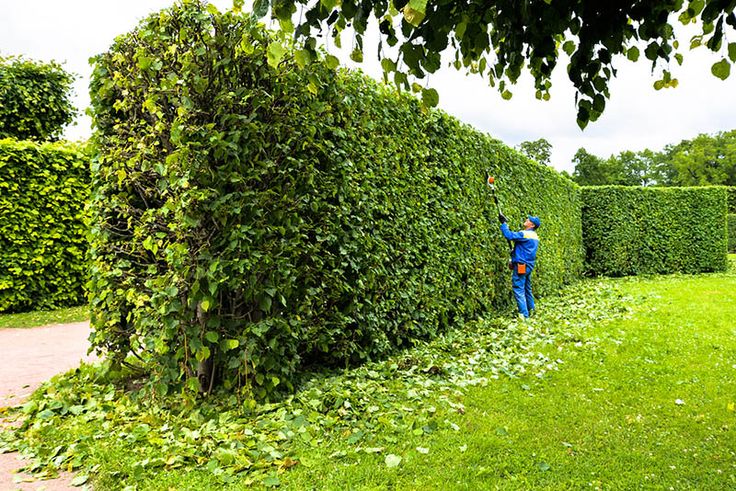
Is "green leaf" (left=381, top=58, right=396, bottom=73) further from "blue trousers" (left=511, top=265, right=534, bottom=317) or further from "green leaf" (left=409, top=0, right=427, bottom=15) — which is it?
"blue trousers" (left=511, top=265, right=534, bottom=317)

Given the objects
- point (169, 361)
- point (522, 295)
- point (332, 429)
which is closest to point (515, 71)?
point (332, 429)

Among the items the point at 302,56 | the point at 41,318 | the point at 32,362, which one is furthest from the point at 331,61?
the point at 41,318

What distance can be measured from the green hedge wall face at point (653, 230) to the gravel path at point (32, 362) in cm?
1541

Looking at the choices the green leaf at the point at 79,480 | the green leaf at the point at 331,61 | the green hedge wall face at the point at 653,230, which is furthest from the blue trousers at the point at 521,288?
the green hedge wall face at the point at 653,230

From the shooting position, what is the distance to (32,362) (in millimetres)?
6215

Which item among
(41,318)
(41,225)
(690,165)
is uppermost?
(690,165)

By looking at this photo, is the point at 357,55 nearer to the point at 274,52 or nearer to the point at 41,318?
the point at 274,52

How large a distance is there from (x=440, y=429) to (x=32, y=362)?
18.1 ft

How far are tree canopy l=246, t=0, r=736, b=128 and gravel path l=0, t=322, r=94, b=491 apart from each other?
3.26 meters

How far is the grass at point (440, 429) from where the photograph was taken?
307cm

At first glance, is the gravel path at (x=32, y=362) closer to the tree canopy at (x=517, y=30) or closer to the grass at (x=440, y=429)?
the grass at (x=440, y=429)

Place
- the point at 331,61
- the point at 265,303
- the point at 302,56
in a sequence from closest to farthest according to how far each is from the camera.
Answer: the point at 302,56, the point at 331,61, the point at 265,303

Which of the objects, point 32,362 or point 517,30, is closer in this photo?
point 517,30

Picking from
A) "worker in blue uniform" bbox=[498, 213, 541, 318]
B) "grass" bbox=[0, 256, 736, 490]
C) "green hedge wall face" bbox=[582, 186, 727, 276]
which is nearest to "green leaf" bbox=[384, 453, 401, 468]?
"grass" bbox=[0, 256, 736, 490]
